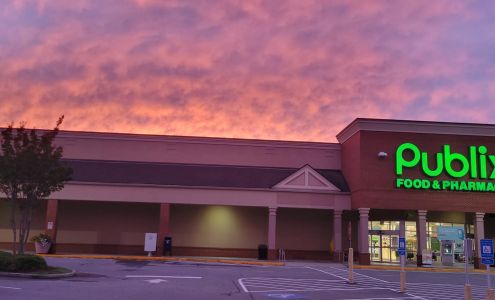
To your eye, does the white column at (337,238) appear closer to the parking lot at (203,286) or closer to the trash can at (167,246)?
the parking lot at (203,286)

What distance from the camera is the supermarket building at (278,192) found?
3469 centimetres

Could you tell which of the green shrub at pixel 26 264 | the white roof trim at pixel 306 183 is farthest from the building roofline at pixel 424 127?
the green shrub at pixel 26 264

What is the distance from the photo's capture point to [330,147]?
1608 inches

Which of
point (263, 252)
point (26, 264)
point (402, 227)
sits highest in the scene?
point (402, 227)

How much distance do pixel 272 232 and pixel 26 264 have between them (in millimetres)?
18564

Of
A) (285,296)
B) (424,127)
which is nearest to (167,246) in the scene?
(285,296)

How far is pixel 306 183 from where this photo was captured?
36125 mm

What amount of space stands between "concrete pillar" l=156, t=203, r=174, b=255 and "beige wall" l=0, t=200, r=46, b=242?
8.99 m

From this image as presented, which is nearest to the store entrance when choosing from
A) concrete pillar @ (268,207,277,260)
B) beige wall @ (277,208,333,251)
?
beige wall @ (277,208,333,251)

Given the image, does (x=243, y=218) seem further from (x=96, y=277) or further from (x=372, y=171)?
(x=96, y=277)

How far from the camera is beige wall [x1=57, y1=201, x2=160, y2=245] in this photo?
3697cm

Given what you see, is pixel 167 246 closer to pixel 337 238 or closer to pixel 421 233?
pixel 337 238

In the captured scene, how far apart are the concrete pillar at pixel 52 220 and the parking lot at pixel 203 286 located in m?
9.91

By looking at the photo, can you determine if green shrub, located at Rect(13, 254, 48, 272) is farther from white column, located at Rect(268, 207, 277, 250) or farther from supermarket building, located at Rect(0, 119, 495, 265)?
white column, located at Rect(268, 207, 277, 250)
